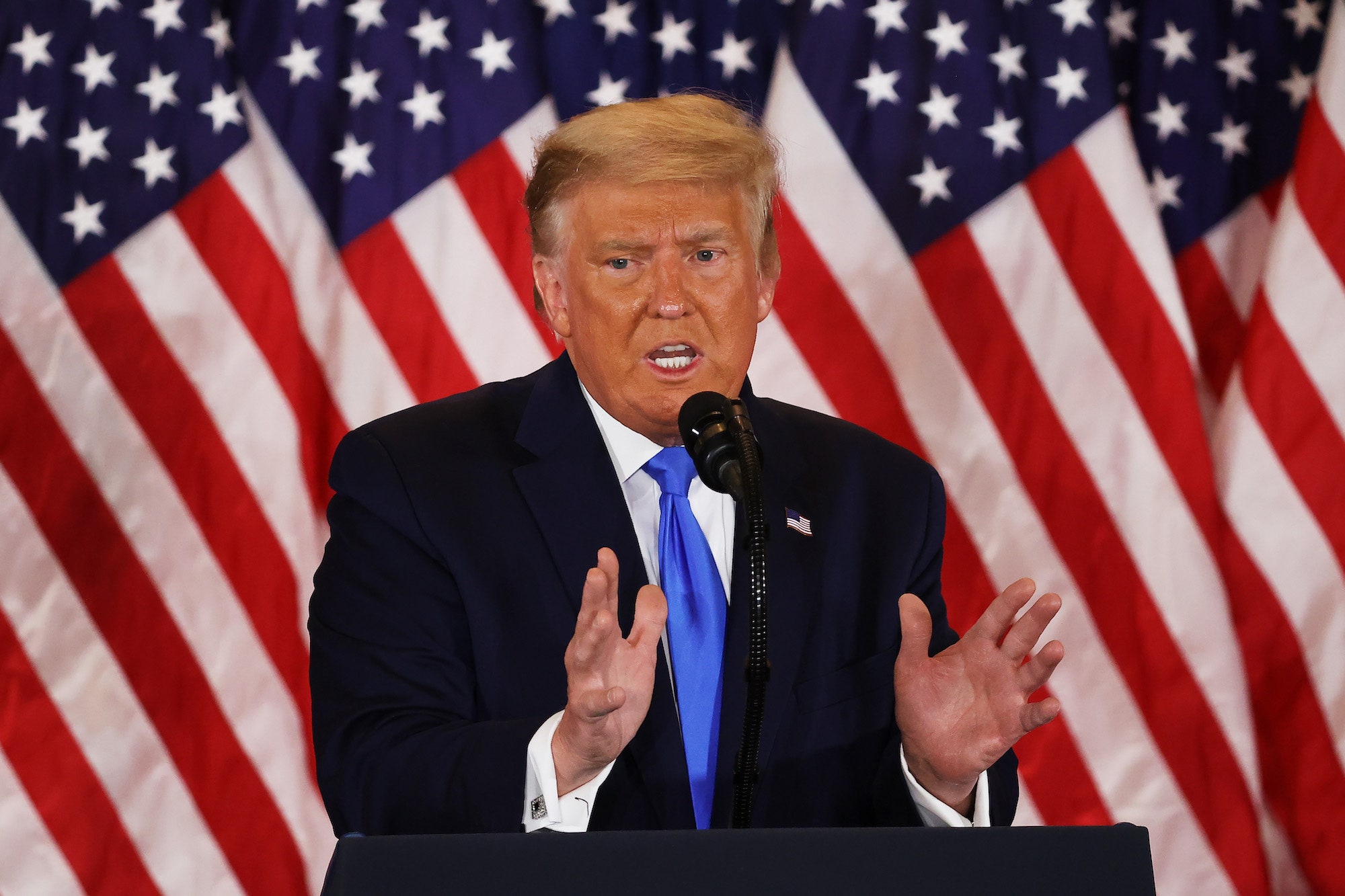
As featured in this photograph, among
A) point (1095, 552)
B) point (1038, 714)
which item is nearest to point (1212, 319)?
point (1095, 552)

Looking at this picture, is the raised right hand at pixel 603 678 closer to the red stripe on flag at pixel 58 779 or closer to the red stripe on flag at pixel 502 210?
the red stripe on flag at pixel 502 210

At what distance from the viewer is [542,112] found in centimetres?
334

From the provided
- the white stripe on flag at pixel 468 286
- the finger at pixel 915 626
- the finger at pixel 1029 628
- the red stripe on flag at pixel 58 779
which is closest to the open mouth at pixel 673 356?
the finger at pixel 915 626

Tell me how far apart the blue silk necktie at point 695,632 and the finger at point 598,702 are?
427 mm

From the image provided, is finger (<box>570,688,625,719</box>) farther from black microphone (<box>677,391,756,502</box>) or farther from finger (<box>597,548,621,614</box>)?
black microphone (<box>677,391,756,502</box>)

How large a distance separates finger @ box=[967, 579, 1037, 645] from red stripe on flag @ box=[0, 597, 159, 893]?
231 cm

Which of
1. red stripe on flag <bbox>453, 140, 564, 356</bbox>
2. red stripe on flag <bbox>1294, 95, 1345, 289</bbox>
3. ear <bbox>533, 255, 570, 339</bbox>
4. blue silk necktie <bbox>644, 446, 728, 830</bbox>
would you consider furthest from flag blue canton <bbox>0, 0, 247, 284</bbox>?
red stripe on flag <bbox>1294, 95, 1345, 289</bbox>

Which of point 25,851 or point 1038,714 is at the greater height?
point 25,851

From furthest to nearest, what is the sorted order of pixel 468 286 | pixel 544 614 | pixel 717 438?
pixel 468 286
pixel 544 614
pixel 717 438

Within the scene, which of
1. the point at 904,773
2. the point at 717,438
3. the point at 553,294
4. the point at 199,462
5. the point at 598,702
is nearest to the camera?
the point at 598,702

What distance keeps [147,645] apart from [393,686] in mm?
1632

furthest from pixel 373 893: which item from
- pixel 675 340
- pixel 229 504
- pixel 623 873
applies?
pixel 229 504

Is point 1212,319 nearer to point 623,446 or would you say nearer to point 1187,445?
point 1187,445

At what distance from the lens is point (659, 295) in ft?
6.34
